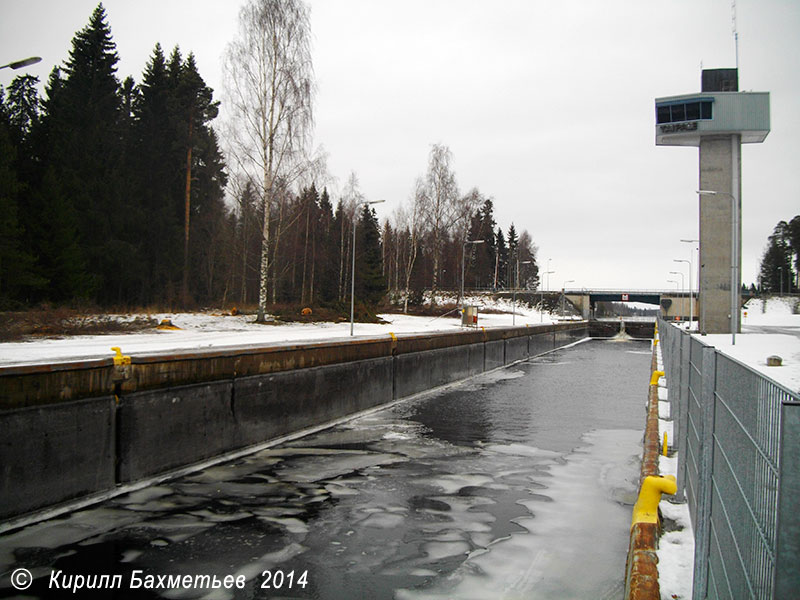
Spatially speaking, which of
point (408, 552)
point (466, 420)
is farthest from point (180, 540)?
point (466, 420)

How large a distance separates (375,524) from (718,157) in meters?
51.5

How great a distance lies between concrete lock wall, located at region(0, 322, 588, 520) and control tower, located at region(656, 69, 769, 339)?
37633mm

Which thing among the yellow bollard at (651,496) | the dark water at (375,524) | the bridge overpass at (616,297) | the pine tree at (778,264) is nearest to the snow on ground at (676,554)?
the yellow bollard at (651,496)

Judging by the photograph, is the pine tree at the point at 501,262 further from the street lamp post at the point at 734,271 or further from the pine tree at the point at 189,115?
the pine tree at the point at 189,115

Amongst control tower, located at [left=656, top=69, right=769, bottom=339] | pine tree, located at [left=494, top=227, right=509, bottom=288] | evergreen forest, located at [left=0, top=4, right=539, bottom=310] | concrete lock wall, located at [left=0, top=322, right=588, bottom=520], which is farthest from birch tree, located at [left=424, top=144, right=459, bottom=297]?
pine tree, located at [left=494, top=227, right=509, bottom=288]

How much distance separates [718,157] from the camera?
49344 mm

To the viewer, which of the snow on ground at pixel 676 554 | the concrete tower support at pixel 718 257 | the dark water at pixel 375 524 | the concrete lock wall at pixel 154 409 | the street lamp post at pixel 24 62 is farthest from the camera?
the concrete tower support at pixel 718 257

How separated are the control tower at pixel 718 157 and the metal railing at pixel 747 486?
42886 mm

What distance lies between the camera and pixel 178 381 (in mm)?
8727

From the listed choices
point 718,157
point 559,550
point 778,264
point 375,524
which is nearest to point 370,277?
point 718,157

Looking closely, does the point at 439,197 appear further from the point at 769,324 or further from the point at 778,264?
the point at 778,264

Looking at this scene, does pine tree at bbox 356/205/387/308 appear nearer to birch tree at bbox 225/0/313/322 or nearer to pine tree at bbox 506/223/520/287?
birch tree at bbox 225/0/313/322

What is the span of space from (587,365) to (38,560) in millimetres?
26905

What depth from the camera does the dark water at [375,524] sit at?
204 inches
